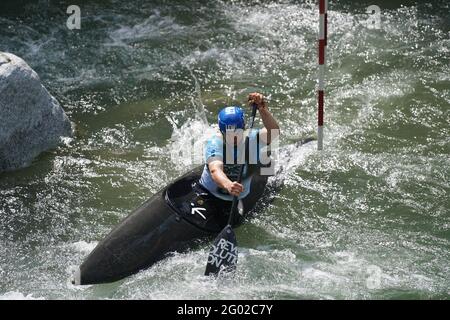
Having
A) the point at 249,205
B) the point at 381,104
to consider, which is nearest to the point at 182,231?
the point at 249,205

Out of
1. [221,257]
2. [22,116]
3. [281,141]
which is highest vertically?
[22,116]

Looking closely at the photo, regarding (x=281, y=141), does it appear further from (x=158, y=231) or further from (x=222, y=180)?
(x=158, y=231)

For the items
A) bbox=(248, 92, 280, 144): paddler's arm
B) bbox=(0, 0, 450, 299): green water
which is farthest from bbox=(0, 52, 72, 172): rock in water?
bbox=(248, 92, 280, 144): paddler's arm

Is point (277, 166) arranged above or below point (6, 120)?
below

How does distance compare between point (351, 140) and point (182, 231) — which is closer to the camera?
point (182, 231)

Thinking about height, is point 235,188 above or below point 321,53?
below

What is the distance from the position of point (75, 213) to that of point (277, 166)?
6.25 feet

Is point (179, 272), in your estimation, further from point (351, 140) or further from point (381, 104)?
point (381, 104)

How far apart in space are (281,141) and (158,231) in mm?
2253

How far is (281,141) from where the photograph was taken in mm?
7508

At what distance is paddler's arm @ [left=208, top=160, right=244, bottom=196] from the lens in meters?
5.55

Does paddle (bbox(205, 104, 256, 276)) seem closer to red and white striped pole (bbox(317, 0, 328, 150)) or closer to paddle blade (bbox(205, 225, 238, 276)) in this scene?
paddle blade (bbox(205, 225, 238, 276))

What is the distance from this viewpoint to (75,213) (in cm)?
644

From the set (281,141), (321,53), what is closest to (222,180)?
(321,53)
